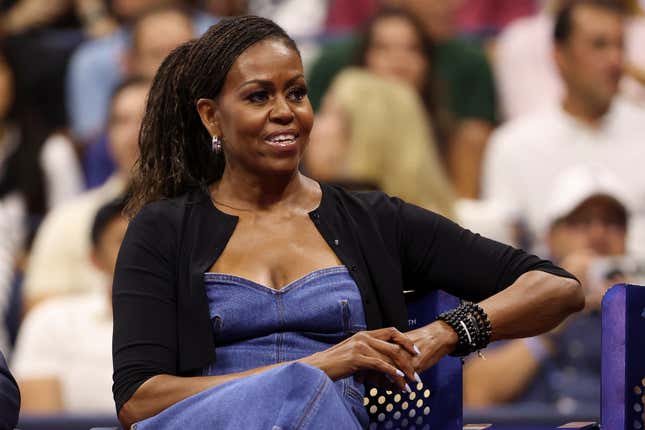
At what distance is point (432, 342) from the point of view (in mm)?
2227

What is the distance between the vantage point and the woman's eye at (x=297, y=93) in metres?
2.32

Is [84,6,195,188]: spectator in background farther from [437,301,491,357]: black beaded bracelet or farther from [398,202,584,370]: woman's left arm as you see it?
[437,301,491,357]: black beaded bracelet

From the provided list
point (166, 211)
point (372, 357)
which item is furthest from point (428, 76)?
point (372, 357)

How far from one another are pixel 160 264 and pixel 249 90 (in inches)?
13.1

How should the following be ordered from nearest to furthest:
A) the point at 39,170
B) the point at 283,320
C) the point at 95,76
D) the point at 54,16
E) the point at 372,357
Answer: the point at 372,357 < the point at 283,320 < the point at 39,170 < the point at 95,76 < the point at 54,16

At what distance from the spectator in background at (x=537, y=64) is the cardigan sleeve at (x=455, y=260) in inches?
106

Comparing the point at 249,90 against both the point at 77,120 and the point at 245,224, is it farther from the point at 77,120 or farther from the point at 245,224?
the point at 77,120

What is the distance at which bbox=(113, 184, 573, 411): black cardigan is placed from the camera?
7.34 ft

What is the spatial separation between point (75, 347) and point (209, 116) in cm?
218

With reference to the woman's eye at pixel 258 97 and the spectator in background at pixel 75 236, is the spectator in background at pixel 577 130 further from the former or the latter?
the woman's eye at pixel 258 97

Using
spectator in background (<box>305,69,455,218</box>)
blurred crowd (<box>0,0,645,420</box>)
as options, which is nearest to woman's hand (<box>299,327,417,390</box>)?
blurred crowd (<box>0,0,645,420</box>)

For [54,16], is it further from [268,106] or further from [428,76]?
[268,106]

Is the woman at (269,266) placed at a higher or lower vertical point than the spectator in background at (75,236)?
higher

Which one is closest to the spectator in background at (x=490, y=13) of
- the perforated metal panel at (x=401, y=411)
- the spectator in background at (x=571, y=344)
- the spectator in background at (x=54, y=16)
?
the spectator in background at (x=571, y=344)
